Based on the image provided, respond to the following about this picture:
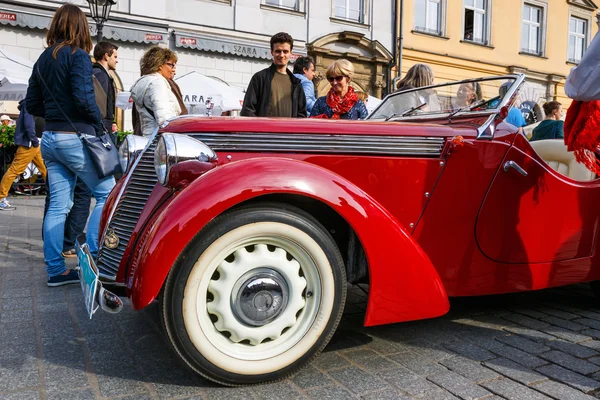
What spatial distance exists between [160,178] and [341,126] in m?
0.83

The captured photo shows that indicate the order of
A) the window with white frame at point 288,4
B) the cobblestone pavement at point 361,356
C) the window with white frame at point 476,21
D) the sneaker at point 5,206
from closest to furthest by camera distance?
1. the cobblestone pavement at point 361,356
2. the sneaker at point 5,206
3. the window with white frame at point 288,4
4. the window with white frame at point 476,21

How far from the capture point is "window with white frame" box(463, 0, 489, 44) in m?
17.4

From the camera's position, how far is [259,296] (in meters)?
2.09

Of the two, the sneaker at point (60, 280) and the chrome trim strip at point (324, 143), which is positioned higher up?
the chrome trim strip at point (324, 143)

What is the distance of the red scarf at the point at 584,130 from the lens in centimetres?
241

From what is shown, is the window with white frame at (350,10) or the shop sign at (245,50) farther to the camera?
the window with white frame at (350,10)

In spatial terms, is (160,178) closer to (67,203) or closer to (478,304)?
(67,203)

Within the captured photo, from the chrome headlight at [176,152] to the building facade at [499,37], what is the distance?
14696 mm

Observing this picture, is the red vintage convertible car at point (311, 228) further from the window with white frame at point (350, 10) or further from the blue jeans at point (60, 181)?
the window with white frame at point (350, 10)

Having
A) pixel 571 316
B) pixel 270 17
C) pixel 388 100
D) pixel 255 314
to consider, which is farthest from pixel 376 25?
pixel 255 314

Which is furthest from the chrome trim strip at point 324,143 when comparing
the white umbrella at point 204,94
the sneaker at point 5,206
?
the white umbrella at point 204,94

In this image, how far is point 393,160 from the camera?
7.75 ft

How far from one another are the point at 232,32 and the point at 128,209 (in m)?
11.8

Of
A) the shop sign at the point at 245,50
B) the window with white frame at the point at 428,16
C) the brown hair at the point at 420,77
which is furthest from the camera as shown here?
the window with white frame at the point at 428,16
